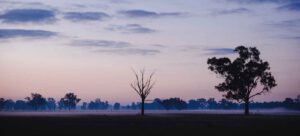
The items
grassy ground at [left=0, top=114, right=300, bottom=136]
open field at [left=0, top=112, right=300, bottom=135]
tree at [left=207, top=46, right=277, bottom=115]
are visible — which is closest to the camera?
grassy ground at [left=0, top=114, right=300, bottom=136]

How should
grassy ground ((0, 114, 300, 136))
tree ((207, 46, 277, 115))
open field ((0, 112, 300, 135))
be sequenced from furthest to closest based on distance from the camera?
tree ((207, 46, 277, 115)) < open field ((0, 112, 300, 135)) < grassy ground ((0, 114, 300, 136))

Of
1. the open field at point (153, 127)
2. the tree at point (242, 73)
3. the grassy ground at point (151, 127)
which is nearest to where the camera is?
the grassy ground at point (151, 127)

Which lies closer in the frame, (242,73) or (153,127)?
(153,127)

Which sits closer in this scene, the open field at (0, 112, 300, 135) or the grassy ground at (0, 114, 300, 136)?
the grassy ground at (0, 114, 300, 136)

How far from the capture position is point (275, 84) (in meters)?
89.2

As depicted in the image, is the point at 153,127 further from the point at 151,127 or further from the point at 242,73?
the point at 242,73

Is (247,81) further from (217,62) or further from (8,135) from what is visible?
(8,135)

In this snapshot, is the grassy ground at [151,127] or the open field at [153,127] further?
the open field at [153,127]

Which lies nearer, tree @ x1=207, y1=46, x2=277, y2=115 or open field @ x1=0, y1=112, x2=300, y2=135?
open field @ x1=0, y1=112, x2=300, y2=135

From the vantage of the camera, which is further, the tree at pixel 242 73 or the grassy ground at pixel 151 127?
the tree at pixel 242 73

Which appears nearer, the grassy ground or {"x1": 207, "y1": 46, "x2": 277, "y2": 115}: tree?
the grassy ground

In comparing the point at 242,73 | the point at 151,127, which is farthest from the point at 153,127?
the point at 242,73

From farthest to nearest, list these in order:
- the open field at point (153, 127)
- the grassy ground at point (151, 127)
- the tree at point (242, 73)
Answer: the tree at point (242, 73) < the open field at point (153, 127) < the grassy ground at point (151, 127)

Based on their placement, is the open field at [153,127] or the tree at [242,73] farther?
the tree at [242,73]
